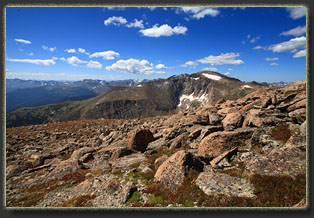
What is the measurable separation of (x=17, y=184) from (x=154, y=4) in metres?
26.6

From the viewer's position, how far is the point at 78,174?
18625 mm

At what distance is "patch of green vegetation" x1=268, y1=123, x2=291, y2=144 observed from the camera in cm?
1170

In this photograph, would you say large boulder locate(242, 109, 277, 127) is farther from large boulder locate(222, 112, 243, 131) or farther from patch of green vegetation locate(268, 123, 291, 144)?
patch of green vegetation locate(268, 123, 291, 144)

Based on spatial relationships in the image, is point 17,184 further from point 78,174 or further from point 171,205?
point 171,205

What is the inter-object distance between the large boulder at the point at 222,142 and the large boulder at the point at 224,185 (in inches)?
135

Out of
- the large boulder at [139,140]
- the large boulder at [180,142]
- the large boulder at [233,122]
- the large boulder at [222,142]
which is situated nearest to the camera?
the large boulder at [222,142]

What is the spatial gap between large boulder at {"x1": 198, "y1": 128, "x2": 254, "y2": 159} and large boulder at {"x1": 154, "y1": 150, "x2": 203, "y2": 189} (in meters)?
2.32

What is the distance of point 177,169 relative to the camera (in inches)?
436

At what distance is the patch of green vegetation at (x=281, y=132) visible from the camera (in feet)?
38.4

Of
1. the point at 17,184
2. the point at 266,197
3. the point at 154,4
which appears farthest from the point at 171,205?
the point at 17,184

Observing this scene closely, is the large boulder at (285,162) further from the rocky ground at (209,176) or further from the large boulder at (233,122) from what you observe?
the large boulder at (233,122)

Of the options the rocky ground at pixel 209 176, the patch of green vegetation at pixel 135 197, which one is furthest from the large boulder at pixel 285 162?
the patch of green vegetation at pixel 135 197

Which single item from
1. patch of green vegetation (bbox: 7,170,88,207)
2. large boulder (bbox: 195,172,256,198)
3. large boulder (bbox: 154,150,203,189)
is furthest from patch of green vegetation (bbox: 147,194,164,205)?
patch of green vegetation (bbox: 7,170,88,207)

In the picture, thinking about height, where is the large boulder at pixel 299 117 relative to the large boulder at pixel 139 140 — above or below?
above
